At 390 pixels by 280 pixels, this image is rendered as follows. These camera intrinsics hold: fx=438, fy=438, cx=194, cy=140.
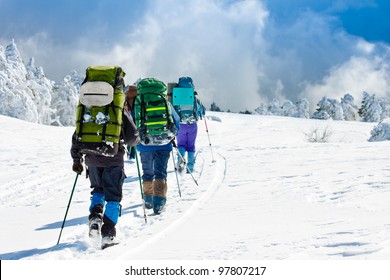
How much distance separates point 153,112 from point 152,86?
418 millimetres

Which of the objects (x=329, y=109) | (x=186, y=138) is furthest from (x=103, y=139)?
Result: (x=329, y=109)

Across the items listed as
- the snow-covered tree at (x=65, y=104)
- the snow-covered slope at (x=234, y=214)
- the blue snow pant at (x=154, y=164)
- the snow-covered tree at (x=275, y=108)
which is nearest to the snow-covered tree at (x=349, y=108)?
the snow-covered tree at (x=275, y=108)

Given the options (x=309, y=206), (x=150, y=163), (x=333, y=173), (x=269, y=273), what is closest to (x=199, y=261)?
(x=269, y=273)

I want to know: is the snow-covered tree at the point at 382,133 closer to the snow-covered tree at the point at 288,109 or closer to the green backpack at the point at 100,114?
the green backpack at the point at 100,114

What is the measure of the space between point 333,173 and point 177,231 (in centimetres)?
536

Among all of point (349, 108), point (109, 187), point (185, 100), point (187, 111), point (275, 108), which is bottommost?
point (109, 187)

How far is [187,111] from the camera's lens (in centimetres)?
1113

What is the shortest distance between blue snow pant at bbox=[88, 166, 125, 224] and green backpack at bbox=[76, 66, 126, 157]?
0.33 metres

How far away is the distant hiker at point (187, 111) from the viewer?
1081 cm

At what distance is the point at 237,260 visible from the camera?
3.87 metres

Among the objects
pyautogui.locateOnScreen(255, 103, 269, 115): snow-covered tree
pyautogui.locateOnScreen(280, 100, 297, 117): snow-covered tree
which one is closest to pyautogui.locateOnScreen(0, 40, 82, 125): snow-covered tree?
pyautogui.locateOnScreen(255, 103, 269, 115): snow-covered tree

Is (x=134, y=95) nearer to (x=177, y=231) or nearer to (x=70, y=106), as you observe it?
(x=177, y=231)

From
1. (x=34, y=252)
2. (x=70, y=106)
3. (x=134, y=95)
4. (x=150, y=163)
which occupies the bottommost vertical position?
(x=34, y=252)

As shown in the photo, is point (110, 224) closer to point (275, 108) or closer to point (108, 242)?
point (108, 242)
